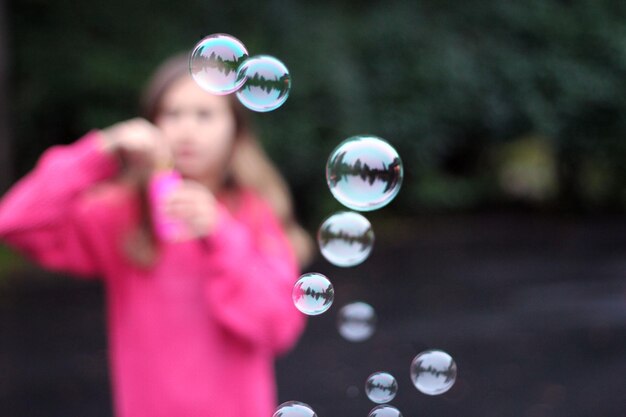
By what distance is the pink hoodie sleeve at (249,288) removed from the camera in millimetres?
2406

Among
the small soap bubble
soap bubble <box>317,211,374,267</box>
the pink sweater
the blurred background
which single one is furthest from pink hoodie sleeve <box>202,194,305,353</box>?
the blurred background

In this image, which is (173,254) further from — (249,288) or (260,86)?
(260,86)

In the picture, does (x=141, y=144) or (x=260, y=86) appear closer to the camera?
(x=141, y=144)

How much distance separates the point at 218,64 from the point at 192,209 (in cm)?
45

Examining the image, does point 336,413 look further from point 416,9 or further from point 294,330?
point 416,9

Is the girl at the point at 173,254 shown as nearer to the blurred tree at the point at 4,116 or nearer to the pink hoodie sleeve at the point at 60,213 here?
the pink hoodie sleeve at the point at 60,213

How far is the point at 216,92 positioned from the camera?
2.45 metres

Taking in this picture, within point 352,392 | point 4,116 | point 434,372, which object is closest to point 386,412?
point 434,372

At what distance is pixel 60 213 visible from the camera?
2531mm

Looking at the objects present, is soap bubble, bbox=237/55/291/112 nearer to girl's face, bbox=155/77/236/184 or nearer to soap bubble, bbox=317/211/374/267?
girl's face, bbox=155/77/236/184

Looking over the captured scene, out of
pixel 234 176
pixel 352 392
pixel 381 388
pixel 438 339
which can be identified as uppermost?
pixel 438 339

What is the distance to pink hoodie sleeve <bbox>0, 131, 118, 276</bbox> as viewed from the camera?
2500mm

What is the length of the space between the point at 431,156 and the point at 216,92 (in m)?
11.2

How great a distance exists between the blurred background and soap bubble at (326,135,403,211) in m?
3.22
